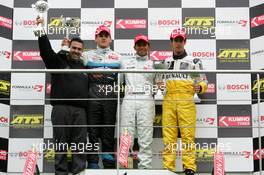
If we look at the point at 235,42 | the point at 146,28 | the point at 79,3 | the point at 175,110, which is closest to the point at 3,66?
the point at 79,3

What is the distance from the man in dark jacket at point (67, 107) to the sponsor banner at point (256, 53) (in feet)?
5.56

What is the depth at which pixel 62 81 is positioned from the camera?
504 centimetres

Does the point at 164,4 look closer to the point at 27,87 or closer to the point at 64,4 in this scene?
the point at 64,4

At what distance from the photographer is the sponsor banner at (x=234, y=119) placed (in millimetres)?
5820

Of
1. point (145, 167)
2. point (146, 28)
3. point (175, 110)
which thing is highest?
point (146, 28)

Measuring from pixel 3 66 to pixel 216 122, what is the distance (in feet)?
6.65

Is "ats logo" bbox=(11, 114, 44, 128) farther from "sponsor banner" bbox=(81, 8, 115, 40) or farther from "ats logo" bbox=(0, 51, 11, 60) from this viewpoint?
"sponsor banner" bbox=(81, 8, 115, 40)

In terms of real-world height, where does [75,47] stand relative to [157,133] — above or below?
above

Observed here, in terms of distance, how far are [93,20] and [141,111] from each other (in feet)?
4.24

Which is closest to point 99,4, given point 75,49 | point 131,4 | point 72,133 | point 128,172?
point 131,4

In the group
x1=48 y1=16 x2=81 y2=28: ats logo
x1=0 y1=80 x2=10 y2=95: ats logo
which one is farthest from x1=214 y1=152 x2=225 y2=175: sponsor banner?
x1=0 y1=80 x2=10 y2=95: ats logo

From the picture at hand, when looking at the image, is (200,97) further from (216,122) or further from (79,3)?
(79,3)

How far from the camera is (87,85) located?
17.0 feet

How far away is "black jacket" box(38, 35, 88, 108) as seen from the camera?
5.01 m
